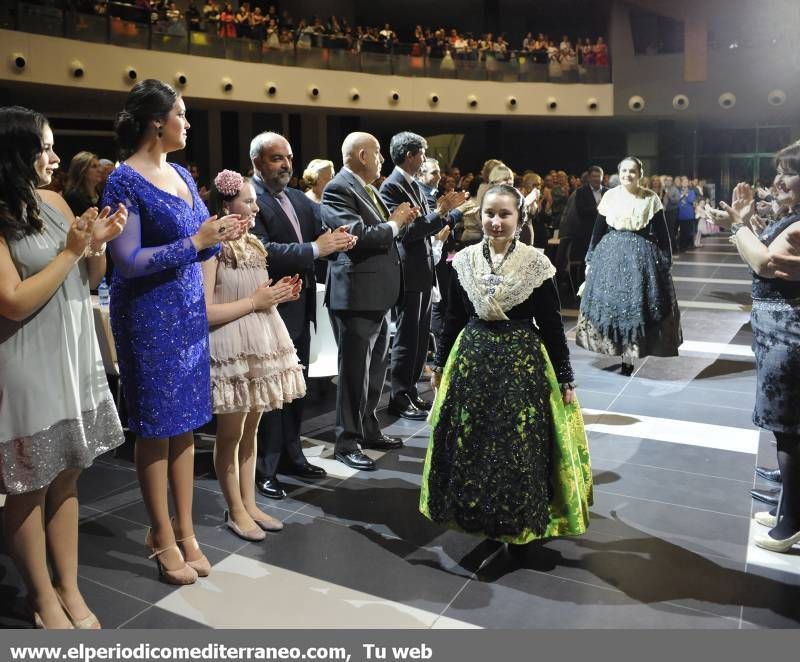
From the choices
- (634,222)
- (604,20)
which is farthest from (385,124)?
(634,222)

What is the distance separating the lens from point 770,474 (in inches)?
141

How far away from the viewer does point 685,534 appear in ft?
9.97

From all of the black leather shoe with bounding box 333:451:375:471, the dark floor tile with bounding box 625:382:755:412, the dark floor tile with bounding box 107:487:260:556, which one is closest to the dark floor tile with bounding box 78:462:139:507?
the dark floor tile with bounding box 107:487:260:556

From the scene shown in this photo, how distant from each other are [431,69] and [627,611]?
1620cm

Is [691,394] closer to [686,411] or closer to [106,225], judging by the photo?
[686,411]

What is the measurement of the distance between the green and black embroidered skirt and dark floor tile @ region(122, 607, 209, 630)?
0.86m

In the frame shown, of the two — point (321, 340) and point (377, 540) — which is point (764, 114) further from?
point (377, 540)

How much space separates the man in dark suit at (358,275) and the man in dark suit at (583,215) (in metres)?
4.60

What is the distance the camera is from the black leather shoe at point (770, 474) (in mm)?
3543

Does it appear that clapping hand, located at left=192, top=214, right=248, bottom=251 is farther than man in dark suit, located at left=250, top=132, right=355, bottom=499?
No

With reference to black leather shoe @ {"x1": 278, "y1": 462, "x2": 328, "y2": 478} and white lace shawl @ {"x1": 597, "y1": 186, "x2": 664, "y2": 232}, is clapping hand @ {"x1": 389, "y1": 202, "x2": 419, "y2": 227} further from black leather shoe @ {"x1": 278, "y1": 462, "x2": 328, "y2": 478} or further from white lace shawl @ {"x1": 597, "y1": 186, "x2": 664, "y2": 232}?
white lace shawl @ {"x1": 597, "y1": 186, "x2": 664, "y2": 232}

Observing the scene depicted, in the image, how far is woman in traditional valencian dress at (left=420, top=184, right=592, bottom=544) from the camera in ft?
8.63

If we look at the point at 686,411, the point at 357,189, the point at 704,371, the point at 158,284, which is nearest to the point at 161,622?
the point at 158,284

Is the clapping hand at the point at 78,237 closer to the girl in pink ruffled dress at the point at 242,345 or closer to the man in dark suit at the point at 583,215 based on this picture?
the girl in pink ruffled dress at the point at 242,345
